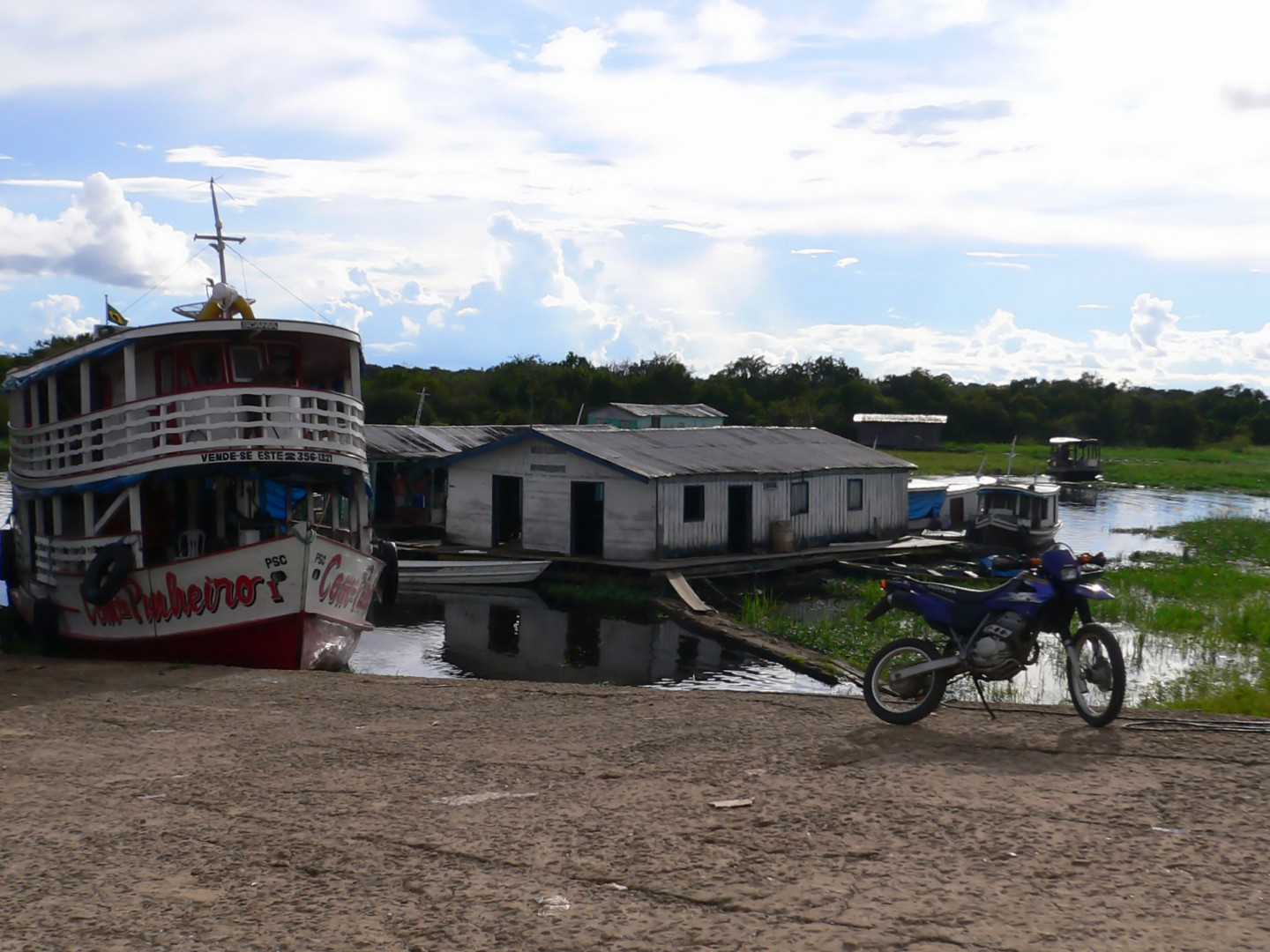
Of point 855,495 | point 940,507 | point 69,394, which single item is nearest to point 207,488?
point 69,394

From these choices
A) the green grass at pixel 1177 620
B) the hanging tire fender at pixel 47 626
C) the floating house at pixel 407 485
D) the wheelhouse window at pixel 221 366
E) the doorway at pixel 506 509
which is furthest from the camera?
the floating house at pixel 407 485

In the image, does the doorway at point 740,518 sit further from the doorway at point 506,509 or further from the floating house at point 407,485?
the floating house at point 407,485

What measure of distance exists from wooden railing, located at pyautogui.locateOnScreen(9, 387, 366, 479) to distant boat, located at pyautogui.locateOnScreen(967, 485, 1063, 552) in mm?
21643

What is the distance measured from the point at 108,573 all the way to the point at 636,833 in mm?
11157

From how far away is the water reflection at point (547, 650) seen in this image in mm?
17078

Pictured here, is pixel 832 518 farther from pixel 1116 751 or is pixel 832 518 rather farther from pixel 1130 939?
pixel 1130 939

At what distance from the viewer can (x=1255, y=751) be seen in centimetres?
675

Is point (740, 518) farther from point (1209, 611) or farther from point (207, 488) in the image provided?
point (207, 488)

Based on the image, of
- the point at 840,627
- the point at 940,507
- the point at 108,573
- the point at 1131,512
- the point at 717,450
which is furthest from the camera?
the point at 1131,512

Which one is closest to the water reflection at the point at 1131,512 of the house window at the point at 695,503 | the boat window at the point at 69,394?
the house window at the point at 695,503

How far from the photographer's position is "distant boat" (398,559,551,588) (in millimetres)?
25875

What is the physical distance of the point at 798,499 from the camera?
99.6ft

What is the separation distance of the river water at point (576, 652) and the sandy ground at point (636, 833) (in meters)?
6.95

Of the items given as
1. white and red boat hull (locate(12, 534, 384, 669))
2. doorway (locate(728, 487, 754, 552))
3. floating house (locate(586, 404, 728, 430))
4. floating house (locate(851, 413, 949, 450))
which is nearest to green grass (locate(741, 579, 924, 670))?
doorway (locate(728, 487, 754, 552))
